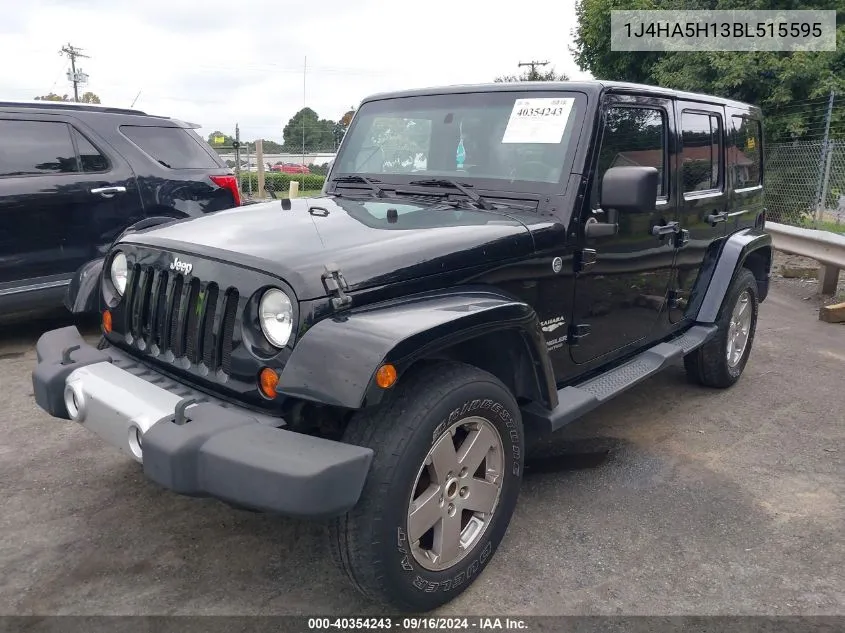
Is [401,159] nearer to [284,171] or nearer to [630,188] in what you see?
[630,188]

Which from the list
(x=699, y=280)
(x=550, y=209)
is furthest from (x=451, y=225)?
(x=699, y=280)

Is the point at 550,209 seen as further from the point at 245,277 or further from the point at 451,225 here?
the point at 245,277

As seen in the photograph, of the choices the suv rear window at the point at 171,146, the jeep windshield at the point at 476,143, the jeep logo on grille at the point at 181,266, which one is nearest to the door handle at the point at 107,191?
the suv rear window at the point at 171,146

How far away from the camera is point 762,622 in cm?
252

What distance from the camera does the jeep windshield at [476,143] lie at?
10.7 ft

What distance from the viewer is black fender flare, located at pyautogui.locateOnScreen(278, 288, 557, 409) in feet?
6.82

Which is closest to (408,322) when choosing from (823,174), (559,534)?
(559,534)

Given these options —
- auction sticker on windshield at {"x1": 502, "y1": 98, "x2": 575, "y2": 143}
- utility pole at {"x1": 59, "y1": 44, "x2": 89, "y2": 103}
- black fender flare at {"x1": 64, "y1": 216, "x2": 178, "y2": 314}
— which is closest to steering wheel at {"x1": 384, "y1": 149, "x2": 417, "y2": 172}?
auction sticker on windshield at {"x1": 502, "y1": 98, "x2": 575, "y2": 143}

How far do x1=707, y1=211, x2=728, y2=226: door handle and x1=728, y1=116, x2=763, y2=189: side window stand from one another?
312 mm

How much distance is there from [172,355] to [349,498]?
1.05m

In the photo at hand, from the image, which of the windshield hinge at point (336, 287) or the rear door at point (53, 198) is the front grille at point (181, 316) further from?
the rear door at point (53, 198)

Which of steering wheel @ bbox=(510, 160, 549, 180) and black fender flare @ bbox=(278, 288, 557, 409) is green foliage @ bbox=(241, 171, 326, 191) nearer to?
steering wheel @ bbox=(510, 160, 549, 180)

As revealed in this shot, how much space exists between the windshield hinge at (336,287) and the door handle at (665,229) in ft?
6.90

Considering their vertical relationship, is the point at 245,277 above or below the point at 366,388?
above
